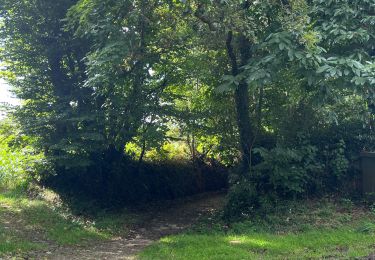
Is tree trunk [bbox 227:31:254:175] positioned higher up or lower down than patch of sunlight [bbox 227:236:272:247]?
higher up

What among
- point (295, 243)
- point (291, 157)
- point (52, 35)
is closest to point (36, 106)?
point (52, 35)

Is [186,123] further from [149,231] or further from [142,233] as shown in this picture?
[142,233]

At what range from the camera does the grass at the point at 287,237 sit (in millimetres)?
8055

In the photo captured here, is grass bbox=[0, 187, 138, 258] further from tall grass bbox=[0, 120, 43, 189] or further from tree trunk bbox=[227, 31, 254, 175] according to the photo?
tree trunk bbox=[227, 31, 254, 175]

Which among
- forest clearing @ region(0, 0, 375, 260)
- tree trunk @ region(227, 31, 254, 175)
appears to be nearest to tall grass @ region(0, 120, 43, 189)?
forest clearing @ region(0, 0, 375, 260)

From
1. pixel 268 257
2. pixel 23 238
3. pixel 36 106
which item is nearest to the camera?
pixel 268 257

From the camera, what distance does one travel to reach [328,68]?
8344mm

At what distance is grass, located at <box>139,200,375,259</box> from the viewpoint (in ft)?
26.4

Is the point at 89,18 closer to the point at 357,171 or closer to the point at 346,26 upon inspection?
the point at 346,26

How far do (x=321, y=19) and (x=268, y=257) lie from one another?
4.73 metres

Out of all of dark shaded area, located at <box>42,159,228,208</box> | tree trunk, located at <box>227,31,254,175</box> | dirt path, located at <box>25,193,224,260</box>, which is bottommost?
dirt path, located at <box>25,193,224,260</box>

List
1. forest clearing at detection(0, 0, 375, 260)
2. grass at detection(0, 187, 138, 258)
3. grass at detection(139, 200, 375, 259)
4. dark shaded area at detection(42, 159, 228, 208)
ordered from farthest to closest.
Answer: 1. dark shaded area at detection(42, 159, 228, 208)
2. grass at detection(0, 187, 138, 258)
3. forest clearing at detection(0, 0, 375, 260)
4. grass at detection(139, 200, 375, 259)

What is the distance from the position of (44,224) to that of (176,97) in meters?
4.47

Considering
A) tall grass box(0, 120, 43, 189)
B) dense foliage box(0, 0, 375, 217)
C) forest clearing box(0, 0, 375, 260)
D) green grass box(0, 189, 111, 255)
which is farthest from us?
tall grass box(0, 120, 43, 189)
